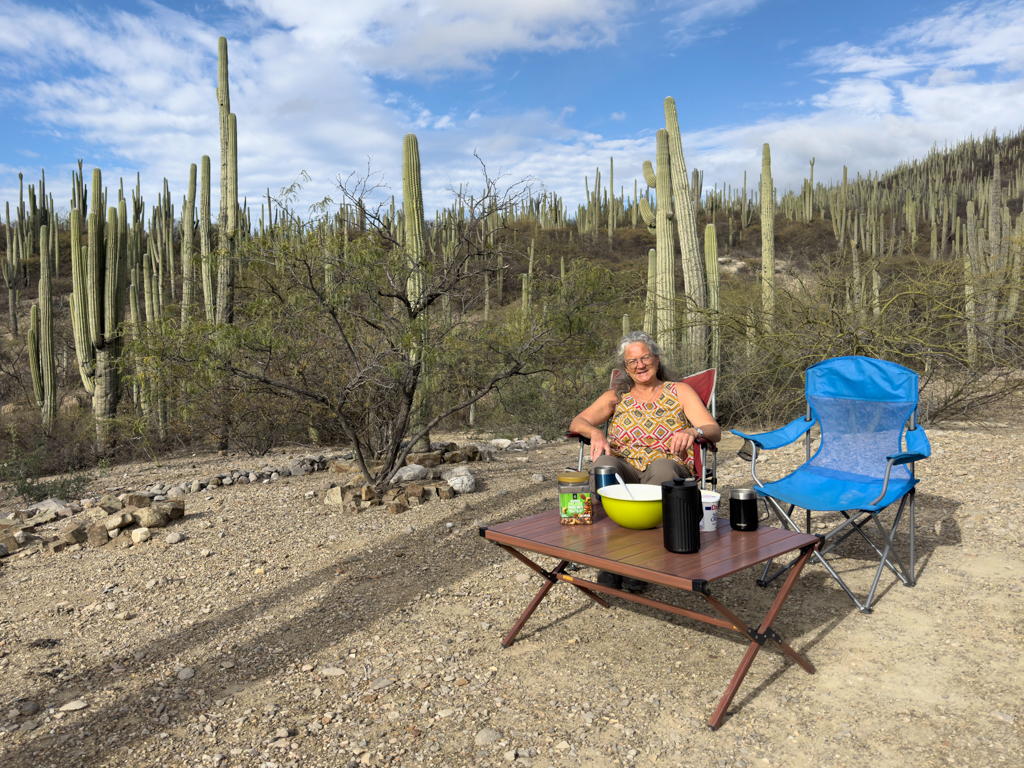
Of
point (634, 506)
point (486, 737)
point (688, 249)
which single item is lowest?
point (486, 737)

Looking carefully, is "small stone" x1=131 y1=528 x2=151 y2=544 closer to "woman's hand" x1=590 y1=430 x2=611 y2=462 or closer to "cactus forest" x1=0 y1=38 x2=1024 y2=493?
"cactus forest" x1=0 y1=38 x2=1024 y2=493

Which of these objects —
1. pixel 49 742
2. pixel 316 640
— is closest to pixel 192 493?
pixel 316 640

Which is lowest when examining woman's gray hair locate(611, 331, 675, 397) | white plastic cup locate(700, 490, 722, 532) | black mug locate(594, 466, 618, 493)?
white plastic cup locate(700, 490, 722, 532)

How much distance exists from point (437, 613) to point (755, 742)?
1575mm

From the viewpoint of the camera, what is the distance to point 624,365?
3680 millimetres

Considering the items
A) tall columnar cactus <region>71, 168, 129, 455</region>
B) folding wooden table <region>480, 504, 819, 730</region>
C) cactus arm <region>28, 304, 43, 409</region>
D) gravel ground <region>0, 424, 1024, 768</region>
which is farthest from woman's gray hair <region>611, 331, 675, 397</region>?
cactus arm <region>28, 304, 43, 409</region>

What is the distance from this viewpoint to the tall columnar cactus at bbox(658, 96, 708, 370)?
8.62 m

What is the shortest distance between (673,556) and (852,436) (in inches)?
94.9

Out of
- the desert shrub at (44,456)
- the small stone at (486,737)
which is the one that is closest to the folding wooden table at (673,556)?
the small stone at (486,737)

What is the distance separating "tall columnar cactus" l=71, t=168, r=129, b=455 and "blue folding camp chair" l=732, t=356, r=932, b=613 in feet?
27.5

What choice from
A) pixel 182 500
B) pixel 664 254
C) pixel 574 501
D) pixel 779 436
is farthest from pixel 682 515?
pixel 664 254

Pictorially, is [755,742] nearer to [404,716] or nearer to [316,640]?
[404,716]

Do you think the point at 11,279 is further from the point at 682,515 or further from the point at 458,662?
the point at 682,515

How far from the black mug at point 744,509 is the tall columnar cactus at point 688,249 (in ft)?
19.0
